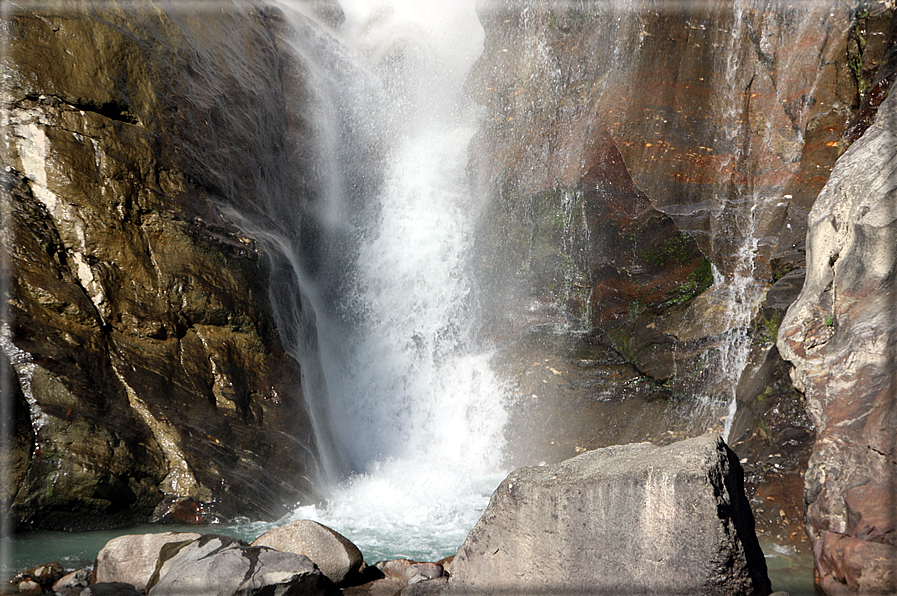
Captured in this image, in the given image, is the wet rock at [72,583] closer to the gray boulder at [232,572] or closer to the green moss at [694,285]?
the gray boulder at [232,572]

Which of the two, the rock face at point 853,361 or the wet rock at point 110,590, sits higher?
the rock face at point 853,361

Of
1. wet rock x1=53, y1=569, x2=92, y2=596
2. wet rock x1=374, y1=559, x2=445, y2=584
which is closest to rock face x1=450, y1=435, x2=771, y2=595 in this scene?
wet rock x1=374, y1=559, x2=445, y2=584

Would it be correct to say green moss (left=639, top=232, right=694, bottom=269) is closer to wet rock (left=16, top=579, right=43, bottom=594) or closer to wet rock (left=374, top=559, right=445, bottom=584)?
wet rock (left=374, top=559, right=445, bottom=584)

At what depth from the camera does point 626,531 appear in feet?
11.6

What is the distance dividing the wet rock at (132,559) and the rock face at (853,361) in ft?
17.2

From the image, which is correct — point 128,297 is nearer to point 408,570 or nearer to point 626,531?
point 408,570

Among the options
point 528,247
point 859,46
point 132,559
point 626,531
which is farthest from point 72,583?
point 859,46

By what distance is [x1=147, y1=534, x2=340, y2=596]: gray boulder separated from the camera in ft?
12.7

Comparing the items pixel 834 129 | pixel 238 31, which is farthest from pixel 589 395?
pixel 238 31

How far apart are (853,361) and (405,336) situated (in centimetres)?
737

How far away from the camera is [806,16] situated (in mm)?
9102

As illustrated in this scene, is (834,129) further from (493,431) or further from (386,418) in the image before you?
(386,418)

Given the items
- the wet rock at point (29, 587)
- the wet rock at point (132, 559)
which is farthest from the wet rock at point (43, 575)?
the wet rock at point (132, 559)

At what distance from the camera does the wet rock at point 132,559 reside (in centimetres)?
446
